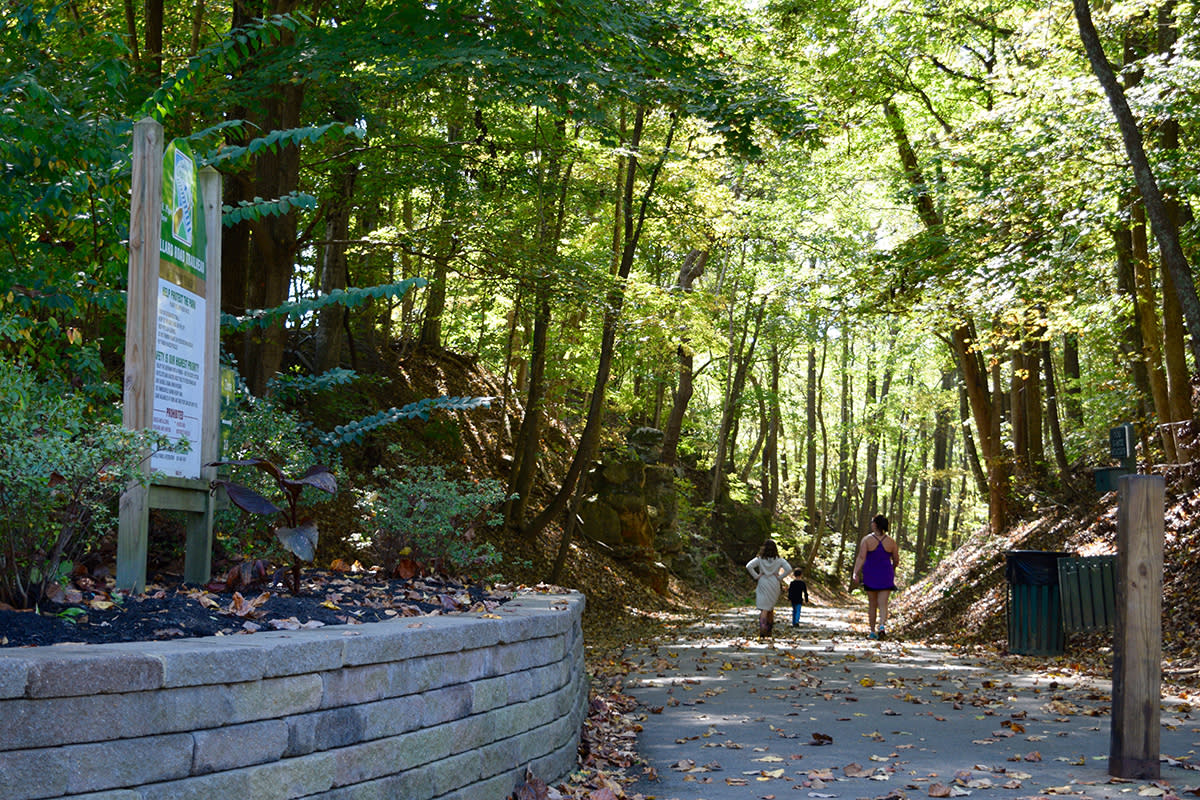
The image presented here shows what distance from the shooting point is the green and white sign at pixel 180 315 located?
5102 millimetres

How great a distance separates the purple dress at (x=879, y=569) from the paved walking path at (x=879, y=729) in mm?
2063

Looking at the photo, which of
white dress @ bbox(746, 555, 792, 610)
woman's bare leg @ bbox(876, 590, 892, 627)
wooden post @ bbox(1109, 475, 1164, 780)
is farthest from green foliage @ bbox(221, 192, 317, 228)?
woman's bare leg @ bbox(876, 590, 892, 627)

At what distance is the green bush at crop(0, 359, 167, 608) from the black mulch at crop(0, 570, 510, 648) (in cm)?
19

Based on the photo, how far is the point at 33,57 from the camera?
7.67 meters

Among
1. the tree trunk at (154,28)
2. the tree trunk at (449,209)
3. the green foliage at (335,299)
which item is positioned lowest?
the green foliage at (335,299)

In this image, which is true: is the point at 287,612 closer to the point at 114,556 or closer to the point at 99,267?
the point at 114,556

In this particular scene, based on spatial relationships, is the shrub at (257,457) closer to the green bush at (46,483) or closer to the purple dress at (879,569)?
the green bush at (46,483)

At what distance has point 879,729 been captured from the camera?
7.30m

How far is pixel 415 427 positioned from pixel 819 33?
10019mm

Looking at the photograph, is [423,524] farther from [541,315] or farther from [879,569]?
[541,315]

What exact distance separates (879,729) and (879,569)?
7227 millimetres

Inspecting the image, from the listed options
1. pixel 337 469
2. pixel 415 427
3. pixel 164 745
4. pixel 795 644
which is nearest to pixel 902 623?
pixel 795 644

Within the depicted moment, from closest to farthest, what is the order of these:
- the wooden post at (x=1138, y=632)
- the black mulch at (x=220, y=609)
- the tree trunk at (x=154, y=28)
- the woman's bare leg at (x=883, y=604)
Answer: the black mulch at (x=220, y=609)
the wooden post at (x=1138, y=632)
the tree trunk at (x=154, y=28)
the woman's bare leg at (x=883, y=604)

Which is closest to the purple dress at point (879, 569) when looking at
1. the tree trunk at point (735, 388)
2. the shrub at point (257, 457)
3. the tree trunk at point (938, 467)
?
the shrub at point (257, 457)
